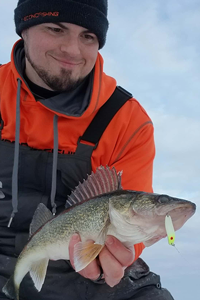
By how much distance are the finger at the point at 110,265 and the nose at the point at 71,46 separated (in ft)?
5.74

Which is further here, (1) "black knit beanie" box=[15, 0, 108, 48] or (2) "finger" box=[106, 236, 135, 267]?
(1) "black knit beanie" box=[15, 0, 108, 48]

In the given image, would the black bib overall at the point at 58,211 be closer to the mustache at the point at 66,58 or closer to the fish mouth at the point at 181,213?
the mustache at the point at 66,58

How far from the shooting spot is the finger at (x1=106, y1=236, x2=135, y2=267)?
2.78 meters

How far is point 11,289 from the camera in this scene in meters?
3.25

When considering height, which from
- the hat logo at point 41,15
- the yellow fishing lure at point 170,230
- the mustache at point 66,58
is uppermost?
the hat logo at point 41,15

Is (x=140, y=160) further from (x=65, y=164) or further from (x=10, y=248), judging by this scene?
(x=10, y=248)

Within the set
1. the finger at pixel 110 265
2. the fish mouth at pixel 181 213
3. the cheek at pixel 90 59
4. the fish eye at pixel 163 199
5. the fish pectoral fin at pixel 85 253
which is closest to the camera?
the fish mouth at pixel 181 213

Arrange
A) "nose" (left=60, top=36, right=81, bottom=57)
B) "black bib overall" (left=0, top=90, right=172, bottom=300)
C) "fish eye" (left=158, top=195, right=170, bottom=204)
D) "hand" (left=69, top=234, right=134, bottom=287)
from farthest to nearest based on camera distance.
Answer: "nose" (left=60, top=36, right=81, bottom=57) < "black bib overall" (left=0, top=90, right=172, bottom=300) < "hand" (left=69, top=234, right=134, bottom=287) < "fish eye" (left=158, top=195, right=170, bottom=204)

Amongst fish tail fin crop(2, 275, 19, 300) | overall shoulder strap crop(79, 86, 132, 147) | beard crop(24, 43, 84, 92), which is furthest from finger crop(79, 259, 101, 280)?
beard crop(24, 43, 84, 92)

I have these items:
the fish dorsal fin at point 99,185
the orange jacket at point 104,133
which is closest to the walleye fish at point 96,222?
the fish dorsal fin at point 99,185

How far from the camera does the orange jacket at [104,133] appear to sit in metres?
3.62

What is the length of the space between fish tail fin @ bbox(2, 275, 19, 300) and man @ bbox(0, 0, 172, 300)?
A: 21 cm

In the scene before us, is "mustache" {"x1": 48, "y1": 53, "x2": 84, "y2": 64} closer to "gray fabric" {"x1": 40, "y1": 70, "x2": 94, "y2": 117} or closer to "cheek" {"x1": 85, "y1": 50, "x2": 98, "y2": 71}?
"cheek" {"x1": 85, "y1": 50, "x2": 98, "y2": 71}

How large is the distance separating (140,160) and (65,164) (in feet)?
2.33
